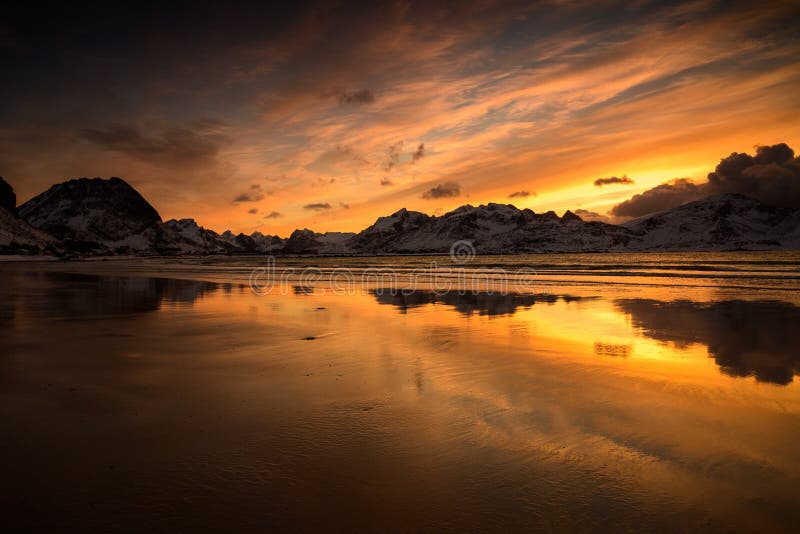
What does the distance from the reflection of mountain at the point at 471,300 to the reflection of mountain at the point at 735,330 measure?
4.75m

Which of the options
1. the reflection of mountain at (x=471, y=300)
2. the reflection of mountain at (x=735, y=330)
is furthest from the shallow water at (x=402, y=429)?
the reflection of mountain at (x=471, y=300)

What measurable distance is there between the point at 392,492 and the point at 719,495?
3667 mm

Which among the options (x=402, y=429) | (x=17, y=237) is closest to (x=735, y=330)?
(x=402, y=429)

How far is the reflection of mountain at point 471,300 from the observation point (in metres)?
22.3

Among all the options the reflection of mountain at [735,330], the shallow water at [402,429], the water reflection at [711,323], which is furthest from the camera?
the water reflection at [711,323]

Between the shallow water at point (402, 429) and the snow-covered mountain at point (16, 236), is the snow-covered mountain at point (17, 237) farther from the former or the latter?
the shallow water at point (402, 429)

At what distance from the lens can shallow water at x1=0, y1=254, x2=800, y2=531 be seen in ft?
15.9

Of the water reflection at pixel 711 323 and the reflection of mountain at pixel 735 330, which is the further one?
the water reflection at pixel 711 323

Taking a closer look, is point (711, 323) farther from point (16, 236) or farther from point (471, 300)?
point (16, 236)

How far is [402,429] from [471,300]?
1978 cm

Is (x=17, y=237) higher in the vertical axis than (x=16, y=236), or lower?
lower

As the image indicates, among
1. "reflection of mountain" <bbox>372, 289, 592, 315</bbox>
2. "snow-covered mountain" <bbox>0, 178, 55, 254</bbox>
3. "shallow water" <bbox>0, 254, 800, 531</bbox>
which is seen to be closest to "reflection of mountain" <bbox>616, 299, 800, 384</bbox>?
"shallow water" <bbox>0, 254, 800, 531</bbox>

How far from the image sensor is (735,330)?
1594cm

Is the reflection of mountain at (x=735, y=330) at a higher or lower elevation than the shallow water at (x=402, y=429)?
lower
